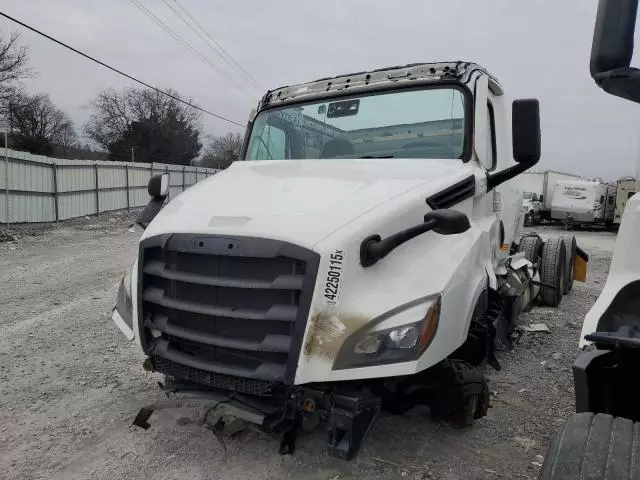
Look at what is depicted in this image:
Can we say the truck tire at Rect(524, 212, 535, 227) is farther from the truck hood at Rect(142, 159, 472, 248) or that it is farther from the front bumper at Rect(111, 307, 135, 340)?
the front bumper at Rect(111, 307, 135, 340)

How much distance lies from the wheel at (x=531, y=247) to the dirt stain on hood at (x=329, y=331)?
5122 millimetres

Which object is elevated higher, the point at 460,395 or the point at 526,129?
the point at 526,129

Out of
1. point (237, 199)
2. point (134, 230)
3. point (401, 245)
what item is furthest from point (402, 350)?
point (134, 230)

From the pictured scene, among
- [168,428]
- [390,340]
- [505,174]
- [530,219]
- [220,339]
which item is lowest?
[168,428]

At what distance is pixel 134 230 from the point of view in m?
16.2

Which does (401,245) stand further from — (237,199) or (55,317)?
(55,317)

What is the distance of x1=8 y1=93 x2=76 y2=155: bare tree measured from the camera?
3416cm

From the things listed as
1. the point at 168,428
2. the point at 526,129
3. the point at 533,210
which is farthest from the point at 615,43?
the point at 533,210

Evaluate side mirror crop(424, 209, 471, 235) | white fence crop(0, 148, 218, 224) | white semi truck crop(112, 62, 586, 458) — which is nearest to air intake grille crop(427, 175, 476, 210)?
white semi truck crop(112, 62, 586, 458)

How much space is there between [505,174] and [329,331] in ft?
6.88

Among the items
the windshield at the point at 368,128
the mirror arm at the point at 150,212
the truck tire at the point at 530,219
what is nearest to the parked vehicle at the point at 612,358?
the windshield at the point at 368,128

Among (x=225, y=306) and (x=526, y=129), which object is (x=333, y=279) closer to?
(x=225, y=306)

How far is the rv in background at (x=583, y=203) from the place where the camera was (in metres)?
23.6

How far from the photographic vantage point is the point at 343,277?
8.61 feet
